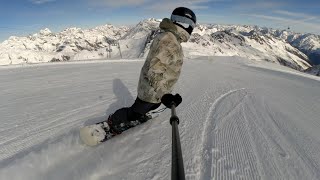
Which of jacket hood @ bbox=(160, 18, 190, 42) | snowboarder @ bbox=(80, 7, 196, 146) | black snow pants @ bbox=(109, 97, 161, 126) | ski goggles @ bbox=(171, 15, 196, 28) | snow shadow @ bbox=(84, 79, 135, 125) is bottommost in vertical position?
snow shadow @ bbox=(84, 79, 135, 125)

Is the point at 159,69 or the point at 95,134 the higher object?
the point at 159,69

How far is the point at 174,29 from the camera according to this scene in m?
4.97

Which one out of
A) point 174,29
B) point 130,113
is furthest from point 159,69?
point 130,113

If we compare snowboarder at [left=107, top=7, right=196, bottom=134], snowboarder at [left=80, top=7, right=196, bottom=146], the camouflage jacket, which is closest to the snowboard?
snowboarder at [left=80, top=7, right=196, bottom=146]

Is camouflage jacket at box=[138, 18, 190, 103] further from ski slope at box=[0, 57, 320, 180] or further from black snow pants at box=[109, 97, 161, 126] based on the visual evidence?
ski slope at box=[0, 57, 320, 180]

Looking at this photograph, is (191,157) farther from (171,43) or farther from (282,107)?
(282,107)

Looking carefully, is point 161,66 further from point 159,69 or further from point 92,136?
point 92,136

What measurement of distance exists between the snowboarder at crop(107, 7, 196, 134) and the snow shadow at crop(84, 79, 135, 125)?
111 cm

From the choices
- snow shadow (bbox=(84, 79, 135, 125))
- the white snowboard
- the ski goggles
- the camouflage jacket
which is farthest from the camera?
snow shadow (bbox=(84, 79, 135, 125))

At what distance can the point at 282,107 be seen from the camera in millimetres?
7922

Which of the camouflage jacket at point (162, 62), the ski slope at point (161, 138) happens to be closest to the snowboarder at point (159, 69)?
the camouflage jacket at point (162, 62)

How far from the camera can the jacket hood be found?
195 inches

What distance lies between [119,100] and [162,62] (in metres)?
3.19

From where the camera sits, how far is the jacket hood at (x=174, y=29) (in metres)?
4.96
